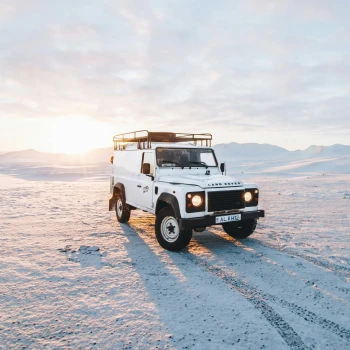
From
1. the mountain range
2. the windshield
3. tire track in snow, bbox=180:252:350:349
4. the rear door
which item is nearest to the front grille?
tire track in snow, bbox=180:252:350:349

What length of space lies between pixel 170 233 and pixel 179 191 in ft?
3.33

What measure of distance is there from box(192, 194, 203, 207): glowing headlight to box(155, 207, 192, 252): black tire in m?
0.55

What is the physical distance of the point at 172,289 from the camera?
4.32m

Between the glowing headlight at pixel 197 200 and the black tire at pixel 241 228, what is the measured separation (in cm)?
132

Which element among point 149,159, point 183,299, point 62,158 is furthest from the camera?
point 62,158

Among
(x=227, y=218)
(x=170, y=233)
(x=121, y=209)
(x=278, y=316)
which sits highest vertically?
(x=227, y=218)

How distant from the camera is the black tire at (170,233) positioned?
5.83 meters

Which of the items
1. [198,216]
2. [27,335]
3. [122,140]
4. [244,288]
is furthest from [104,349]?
[122,140]

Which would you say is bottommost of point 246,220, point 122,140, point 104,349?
point 104,349

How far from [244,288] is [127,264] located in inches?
84.8

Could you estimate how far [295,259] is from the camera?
18.4ft

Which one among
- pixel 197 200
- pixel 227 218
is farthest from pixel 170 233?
pixel 227 218

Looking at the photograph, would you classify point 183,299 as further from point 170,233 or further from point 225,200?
point 225,200

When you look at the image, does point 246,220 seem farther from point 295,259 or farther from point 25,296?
point 25,296
